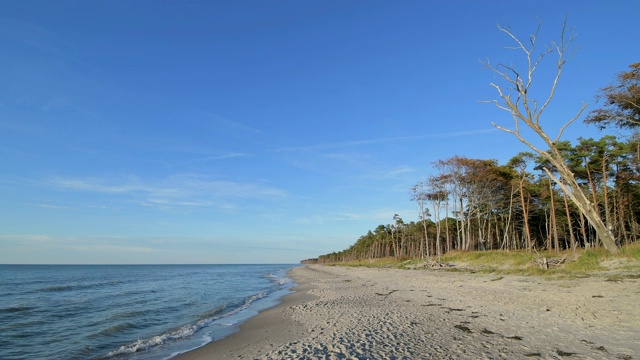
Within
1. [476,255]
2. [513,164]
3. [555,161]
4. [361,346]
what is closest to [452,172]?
[513,164]

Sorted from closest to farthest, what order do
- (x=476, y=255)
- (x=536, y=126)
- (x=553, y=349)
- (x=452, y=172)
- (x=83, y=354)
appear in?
1. (x=553, y=349)
2. (x=83, y=354)
3. (x=536, y=126)
4. (x=476, y=255)
5. (x=452, y=172)

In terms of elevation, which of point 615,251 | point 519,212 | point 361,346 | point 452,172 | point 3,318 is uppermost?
point 452,172

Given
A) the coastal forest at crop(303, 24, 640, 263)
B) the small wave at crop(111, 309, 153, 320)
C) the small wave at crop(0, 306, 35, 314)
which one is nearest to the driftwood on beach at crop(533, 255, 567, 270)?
the coastal forest at crop(303, 24, 640, 263)

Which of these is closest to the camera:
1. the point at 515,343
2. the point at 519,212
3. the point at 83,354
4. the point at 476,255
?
the point at 515,343

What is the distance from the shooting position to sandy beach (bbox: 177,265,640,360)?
7.26 metres

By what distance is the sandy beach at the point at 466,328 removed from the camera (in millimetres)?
7263

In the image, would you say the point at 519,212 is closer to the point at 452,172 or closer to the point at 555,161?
the point at 452,172

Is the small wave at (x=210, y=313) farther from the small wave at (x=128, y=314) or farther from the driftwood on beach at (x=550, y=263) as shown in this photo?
the driftwood on beach at (x=550, y=263)

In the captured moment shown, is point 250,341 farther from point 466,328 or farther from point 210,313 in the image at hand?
point 210,313

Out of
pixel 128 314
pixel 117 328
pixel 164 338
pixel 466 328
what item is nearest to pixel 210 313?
pixel 128 314

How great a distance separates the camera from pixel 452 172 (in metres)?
43.4

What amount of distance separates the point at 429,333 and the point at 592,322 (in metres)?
4.19

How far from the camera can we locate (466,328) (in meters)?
9.31

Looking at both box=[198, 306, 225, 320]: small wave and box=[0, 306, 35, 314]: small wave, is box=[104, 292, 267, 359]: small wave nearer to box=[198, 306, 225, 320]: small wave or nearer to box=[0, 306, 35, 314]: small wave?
box=[198, 306, 225, 320]: small wave
